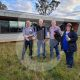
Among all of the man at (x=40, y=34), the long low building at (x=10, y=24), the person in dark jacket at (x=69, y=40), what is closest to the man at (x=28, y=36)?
the man at (x=40, y=34)

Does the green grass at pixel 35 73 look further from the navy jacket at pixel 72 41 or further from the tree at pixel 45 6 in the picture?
the tree at pixel 45 6

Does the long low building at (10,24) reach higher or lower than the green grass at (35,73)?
higher

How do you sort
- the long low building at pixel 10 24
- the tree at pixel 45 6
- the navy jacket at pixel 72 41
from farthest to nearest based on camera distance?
the tree at pixel 45 6
the long low building at pixel 10 24
the navy jacket at pixel 72 41

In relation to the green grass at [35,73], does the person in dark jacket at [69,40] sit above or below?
above

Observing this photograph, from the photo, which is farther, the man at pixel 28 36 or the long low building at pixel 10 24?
the long low building at pixel 10 24

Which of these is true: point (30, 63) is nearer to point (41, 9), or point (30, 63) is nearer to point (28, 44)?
point (28, 44)

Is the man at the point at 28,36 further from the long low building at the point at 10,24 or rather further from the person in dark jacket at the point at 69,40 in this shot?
the long low building at the point at 10,24

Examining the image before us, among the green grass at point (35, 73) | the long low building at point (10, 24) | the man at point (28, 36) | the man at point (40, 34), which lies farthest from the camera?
the long low building at point (10, 24)

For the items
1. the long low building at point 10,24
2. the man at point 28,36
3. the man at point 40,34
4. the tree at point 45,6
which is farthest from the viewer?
the tree at point 45,6

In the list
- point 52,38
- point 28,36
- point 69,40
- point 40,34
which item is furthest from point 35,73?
point 40,34

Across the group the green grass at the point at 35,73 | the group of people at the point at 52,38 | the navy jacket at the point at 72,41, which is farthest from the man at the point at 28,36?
the navy jacket at the point at 72,41

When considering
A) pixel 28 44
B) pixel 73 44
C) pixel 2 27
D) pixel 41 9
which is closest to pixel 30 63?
pixel 28 44

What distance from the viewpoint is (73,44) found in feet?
25.2

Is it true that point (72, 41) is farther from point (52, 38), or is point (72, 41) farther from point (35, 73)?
point (35, 73)
